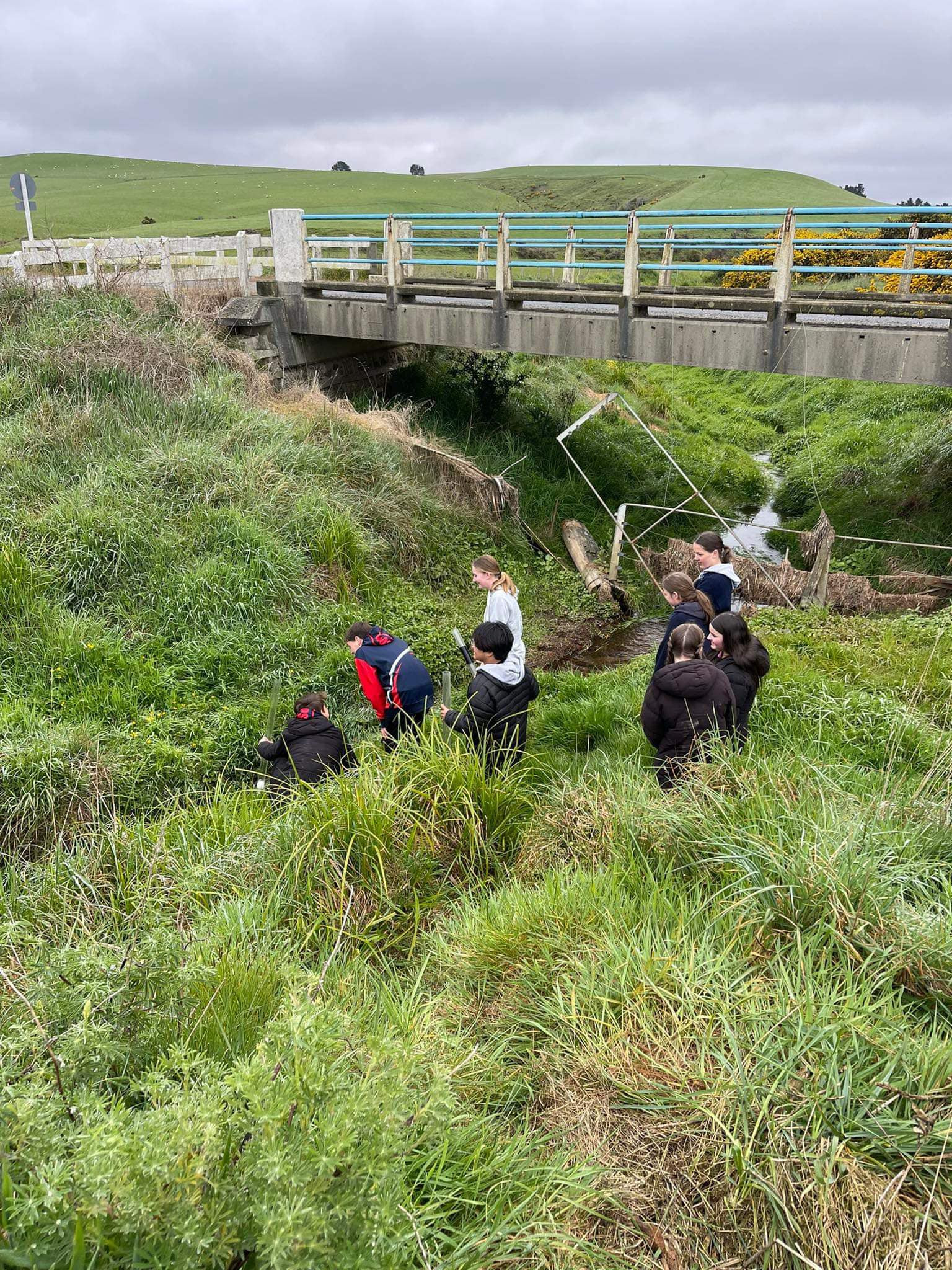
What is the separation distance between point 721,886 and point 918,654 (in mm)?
4767

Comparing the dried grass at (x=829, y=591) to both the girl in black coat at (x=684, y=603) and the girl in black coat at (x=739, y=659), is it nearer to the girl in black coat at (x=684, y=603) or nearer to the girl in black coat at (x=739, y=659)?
the girl in black coat at (x=684, y=603)

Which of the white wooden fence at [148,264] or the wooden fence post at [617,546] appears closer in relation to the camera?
the wooden fence post at [617,546]

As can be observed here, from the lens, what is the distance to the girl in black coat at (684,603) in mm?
5566

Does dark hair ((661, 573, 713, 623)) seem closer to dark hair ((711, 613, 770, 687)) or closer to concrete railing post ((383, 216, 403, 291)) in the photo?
dark hair ((711, 613, 770, 687))

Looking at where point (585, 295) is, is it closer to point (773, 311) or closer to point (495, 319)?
point (495, 319)

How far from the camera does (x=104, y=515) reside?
8258 mm

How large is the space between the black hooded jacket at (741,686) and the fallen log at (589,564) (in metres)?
6.31

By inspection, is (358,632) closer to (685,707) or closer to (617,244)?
(685,707)

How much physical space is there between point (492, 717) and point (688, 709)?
1216 mm

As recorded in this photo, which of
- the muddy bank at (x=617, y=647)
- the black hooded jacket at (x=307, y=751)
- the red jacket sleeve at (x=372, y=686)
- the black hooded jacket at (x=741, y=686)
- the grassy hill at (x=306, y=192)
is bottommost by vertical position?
the muddy bank at (x=617, y=647)

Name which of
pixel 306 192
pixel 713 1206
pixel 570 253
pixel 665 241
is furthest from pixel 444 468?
pixel 306 192

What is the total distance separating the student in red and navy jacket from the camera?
5770mm

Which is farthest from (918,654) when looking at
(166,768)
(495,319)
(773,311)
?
(495,319)

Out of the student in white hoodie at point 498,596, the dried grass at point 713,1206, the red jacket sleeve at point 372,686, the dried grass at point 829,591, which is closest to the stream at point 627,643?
Result: the dried grass at point 829,591
